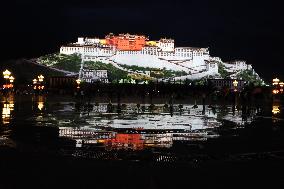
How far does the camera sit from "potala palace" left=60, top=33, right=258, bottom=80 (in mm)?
139000

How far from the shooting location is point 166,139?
11508 millimetres

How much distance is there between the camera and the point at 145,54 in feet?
460

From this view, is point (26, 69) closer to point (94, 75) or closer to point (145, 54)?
point (94, 75)

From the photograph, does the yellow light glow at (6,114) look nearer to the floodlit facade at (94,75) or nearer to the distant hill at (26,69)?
the distant hill at (26,69)

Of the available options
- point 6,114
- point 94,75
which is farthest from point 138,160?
point 94,75

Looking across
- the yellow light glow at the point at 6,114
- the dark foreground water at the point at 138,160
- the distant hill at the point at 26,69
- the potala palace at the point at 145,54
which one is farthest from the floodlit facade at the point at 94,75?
the dark foreground water at the point at 138,160

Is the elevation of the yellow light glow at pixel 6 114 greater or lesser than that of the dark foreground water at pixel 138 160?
greater

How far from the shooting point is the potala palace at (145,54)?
456 ft

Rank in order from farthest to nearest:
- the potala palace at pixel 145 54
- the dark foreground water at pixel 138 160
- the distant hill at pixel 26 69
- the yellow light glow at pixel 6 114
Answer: the potala palace at pixel 145 54
the distant hill at pixel 26 69
the yellow light glow at pixel 6 114
the dark foreground water at pixel 138 160

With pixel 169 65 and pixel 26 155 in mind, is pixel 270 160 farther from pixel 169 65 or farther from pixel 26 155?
pixel 169 65

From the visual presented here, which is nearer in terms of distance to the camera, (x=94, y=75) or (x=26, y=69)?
(x=26, y=69)

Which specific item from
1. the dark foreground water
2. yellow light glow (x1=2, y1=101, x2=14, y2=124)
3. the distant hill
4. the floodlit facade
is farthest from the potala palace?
the dark foreground water

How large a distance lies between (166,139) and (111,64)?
130 meters

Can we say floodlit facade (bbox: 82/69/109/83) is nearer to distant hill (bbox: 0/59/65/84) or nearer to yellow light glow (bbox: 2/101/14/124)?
distant hill (bbox: 0/59/65/84)
